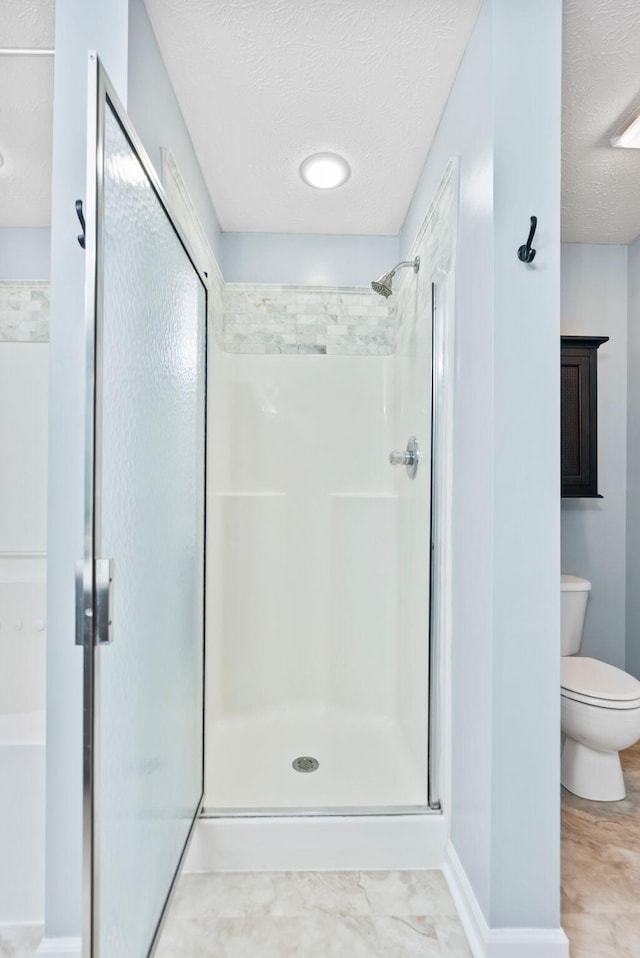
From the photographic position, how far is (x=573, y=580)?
265 cm

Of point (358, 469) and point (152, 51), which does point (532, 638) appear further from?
point (152, 51)

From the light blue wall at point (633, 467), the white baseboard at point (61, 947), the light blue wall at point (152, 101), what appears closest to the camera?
the white baseboard at point (61, 947)

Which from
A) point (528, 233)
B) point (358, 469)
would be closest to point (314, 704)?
point (358, 469)

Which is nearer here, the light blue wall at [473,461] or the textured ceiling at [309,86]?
the light blue wall at [473,461]

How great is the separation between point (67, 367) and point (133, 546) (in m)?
0.52

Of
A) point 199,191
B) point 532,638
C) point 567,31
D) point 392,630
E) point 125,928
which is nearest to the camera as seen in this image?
point 125,928

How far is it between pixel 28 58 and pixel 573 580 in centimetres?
273

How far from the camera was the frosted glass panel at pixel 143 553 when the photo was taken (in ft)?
3.10

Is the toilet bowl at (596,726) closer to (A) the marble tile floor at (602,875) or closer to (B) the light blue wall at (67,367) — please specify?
(A) the marble tile floor at (602,875)

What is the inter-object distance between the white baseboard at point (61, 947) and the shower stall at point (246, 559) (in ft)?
0.78

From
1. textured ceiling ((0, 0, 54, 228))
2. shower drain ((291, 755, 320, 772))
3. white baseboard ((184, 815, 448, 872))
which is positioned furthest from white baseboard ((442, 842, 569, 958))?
textured ceiling ((0, 0, 54, 228))

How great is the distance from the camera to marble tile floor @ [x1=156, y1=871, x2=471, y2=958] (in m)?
1.42

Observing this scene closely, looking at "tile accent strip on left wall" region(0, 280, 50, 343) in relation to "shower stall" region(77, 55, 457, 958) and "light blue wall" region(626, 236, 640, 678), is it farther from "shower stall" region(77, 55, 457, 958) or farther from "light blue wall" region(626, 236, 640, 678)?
"light blue wall" region(626, 236, 640, 678)

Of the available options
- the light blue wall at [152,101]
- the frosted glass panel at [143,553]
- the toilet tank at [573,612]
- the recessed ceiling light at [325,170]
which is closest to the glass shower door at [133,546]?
the frosted glass panel at [143,553]
